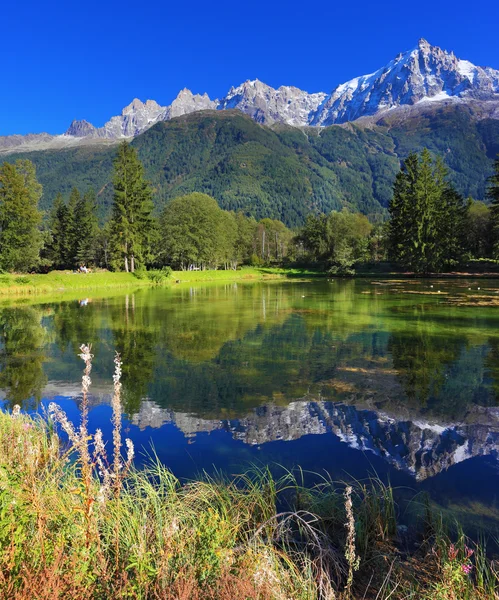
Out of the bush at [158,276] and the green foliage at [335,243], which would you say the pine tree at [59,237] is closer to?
the bush at [158,276]

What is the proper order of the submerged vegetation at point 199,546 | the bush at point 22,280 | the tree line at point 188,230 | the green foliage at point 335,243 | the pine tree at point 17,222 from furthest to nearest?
the green foliage at point 335,243 → the tree line at point 188,230 → the pine tree at point 17,222 → the bush at point 22,280 → the submerged vegetation at point 199,546

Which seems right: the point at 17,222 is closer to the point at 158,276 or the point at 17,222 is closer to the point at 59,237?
the point at 158,276

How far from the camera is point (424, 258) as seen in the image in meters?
80.8

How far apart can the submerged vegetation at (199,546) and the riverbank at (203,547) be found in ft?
0.06

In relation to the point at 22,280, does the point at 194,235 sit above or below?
above

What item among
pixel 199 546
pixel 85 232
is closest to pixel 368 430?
pixel 199 546

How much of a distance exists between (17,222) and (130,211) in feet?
68.7

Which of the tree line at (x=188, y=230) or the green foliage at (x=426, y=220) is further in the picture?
the green foliage at (x=426, y=220)

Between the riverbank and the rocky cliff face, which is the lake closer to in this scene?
the rocky cliff face

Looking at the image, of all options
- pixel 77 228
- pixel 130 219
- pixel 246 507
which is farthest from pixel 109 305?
pixel 77 228

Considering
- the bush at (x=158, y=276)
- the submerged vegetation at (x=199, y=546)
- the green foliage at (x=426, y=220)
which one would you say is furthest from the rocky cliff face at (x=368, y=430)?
the green foliage at (x=426, y=220)

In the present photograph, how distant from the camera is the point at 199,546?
4316mm

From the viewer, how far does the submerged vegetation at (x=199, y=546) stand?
11.7ft

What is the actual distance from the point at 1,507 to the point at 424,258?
85.3m
